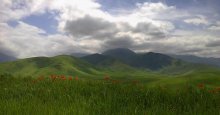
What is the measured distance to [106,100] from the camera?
9.21 meters

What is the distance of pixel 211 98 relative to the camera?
948 centimetres

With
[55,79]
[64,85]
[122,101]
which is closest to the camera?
[122,101]

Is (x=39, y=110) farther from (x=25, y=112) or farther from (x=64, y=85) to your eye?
(x=64, y=85)

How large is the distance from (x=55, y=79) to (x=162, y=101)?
5955 millimetres

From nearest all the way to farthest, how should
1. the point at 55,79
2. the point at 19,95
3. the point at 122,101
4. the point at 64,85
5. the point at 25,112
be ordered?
the point at 25,112 < the point at 122,101 < the point at 19,95 < the point at 64,85 < the point at 55,79

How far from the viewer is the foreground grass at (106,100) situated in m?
7.85

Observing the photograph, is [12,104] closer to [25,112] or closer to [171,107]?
[25,112]

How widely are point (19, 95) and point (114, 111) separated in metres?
3.82

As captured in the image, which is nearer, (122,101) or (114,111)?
(114,111)

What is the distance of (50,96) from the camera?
9.80 metres

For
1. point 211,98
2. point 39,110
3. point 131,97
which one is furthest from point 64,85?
point 211,98

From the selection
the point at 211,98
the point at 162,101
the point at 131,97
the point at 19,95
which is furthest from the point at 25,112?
the point at 211,98

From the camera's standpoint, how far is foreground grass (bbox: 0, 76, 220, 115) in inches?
309

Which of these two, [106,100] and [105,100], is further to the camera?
[106,100]
